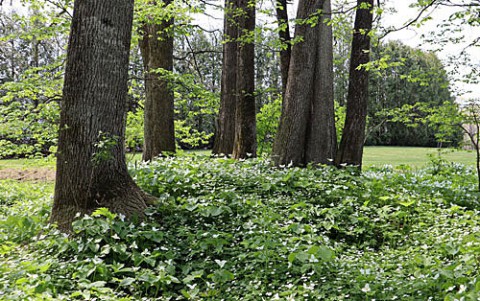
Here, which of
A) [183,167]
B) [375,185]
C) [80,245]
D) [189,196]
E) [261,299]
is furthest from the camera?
[183,167]

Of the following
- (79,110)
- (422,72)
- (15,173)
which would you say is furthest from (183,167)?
(15,173)

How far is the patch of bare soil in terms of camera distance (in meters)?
11.4

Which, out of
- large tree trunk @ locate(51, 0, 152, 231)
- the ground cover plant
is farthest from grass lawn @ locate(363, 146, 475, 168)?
large tree trunk @ locate(51, 0, 152, 231)

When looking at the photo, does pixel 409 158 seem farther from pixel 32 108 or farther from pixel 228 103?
pixel 32 108

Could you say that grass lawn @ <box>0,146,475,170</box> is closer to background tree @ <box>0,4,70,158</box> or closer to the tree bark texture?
A: background tree @ <box>0,4,70,158</box>

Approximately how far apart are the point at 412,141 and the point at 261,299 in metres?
28.0

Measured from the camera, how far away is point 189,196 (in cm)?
424

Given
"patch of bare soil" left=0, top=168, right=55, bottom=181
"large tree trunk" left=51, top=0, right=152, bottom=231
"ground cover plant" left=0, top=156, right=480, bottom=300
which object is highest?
"large tree trunk" left=51, top=0, right=152, bottom=231

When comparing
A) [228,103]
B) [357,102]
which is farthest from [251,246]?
[228,103]

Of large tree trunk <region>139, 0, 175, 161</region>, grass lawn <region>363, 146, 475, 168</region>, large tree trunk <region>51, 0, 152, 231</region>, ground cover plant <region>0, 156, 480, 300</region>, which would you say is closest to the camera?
ground cover plant <region>0, 156, 480, 300</region>

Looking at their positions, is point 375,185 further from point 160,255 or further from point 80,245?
point 80,245

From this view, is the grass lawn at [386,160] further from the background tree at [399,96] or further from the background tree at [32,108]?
the background tree at [399,96]

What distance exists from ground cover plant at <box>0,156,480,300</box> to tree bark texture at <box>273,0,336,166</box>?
1.22 metres

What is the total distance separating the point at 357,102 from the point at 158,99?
11.3ft
